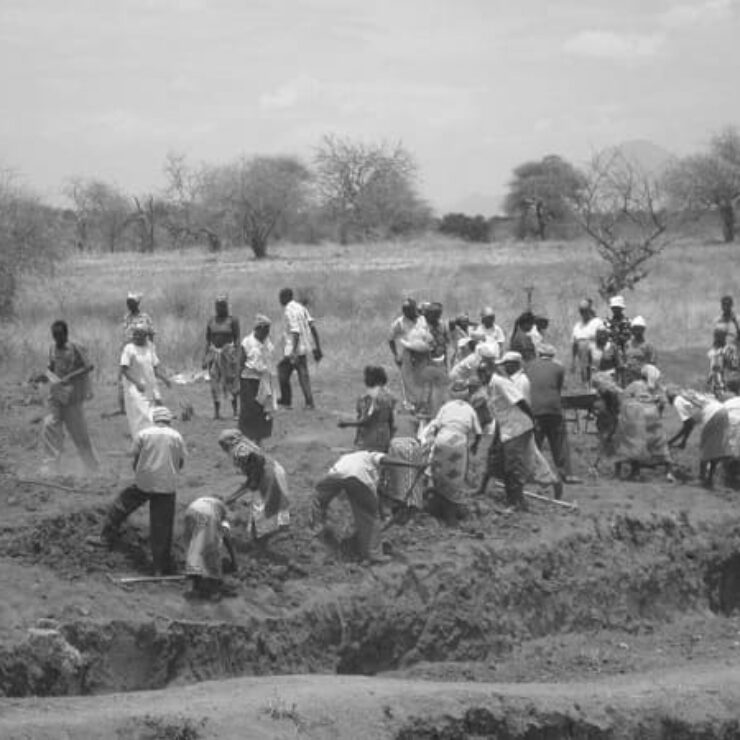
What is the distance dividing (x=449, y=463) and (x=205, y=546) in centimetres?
260

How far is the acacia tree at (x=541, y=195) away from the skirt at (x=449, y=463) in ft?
143

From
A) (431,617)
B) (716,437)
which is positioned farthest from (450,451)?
(716,437)

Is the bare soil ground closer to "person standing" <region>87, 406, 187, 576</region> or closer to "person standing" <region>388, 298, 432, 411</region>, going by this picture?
"person standing" <region>87, 406, 187, 576</region>

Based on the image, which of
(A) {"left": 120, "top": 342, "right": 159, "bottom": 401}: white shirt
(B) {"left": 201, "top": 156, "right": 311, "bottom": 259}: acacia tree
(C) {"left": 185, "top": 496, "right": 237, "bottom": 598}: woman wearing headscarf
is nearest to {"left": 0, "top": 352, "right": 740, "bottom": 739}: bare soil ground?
(C) {"left": 185, "top": 496, "right": 237, "bottom": 598}: woman wearing headscarf

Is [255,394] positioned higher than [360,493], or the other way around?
[255,394]

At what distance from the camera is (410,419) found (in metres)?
15.2

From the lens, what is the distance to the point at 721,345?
1708cm

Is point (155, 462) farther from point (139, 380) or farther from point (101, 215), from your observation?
point (101, 215)

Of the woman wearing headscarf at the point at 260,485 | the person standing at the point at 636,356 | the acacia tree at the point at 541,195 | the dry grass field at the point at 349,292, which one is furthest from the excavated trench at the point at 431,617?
the acacia tree at the point at 541,195

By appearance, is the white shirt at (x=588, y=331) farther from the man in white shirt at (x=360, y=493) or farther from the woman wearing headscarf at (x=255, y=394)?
the man in white shirt at (x=360, y=493)

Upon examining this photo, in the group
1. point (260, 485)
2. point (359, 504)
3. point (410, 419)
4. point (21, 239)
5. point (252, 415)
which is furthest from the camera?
point (21, 239)

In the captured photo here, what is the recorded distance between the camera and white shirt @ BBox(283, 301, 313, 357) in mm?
16016

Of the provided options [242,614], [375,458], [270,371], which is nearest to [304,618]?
[242,614]

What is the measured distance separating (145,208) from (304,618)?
169 ft
